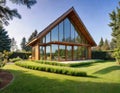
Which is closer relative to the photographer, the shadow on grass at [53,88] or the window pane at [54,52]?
the shadow on grass at [53,88]

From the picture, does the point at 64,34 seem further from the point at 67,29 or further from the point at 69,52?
the point at 69,52

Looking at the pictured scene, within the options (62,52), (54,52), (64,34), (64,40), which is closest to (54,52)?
(54,52)

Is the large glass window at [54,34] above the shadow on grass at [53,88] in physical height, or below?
above

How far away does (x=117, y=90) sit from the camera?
28.6 feet

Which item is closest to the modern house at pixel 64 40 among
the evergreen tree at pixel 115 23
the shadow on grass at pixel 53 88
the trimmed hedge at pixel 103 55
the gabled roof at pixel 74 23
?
the gabled roof at pixel 74 23

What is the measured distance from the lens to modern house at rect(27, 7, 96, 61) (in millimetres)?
23784

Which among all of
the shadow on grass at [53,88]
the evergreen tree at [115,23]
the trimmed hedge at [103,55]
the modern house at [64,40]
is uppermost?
the evergreen tree at [115,23]

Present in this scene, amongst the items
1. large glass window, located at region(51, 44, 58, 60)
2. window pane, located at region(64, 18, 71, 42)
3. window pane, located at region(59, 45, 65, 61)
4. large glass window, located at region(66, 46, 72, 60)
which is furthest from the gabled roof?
large glass window, located at region(66, 46, 72, 60)

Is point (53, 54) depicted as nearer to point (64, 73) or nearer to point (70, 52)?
point (70, 52)

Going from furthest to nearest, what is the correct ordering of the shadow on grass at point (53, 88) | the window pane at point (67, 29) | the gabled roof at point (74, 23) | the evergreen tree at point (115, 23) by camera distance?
the evergreen tree at point (115, 23), the window pane at point (67, 29), the gabled roof at point (74, 23), the shadow on grass at point (53, 88)

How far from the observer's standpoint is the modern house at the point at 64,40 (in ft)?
78.0

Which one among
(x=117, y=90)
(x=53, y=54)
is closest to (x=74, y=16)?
(x=53, y=54)

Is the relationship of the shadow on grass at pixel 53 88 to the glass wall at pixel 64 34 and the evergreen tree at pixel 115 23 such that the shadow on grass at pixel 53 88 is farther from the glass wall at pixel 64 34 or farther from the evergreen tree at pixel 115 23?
the evergreen tree at pixel 115 23

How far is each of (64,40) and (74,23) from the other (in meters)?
4.57
